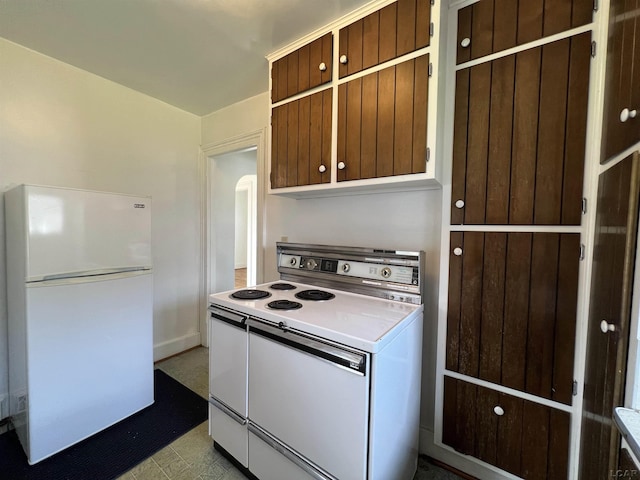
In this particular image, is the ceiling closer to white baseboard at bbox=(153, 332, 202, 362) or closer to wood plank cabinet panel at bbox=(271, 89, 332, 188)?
wood plank cabinet panel at bbox=(271, 89, 332, 188)

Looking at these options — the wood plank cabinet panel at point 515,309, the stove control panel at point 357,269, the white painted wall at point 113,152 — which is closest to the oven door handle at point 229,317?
the stove control panel at point 357,269

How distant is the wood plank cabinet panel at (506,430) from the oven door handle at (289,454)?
76 centimetres

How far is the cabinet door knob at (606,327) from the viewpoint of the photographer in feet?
2.56

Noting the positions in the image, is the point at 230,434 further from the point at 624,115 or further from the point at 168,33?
the point at 168,33

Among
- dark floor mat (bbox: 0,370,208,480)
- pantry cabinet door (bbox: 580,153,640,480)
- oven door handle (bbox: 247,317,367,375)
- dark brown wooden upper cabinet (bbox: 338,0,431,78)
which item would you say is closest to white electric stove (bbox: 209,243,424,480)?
oven door handle (bbox: 247,317,367,375)

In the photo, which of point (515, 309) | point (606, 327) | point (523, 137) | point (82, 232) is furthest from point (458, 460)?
point (82, 232)

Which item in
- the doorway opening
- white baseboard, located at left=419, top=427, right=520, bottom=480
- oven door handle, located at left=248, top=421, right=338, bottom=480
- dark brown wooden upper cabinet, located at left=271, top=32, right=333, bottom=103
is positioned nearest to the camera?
oven door handle, located at left=248, top=421, right=338, bottom=480

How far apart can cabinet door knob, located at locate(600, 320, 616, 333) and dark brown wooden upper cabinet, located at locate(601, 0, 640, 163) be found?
0.52m

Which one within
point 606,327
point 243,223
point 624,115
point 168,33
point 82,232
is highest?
point 168,33

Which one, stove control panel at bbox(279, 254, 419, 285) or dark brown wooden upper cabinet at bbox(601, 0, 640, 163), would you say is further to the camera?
stove control panel at bbox(279, 254, 419, 285)

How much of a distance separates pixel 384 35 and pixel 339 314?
1377mm

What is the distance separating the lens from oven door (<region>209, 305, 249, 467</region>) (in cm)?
135

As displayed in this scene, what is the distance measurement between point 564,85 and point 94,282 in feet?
8.57

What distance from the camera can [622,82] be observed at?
0.82 metres
